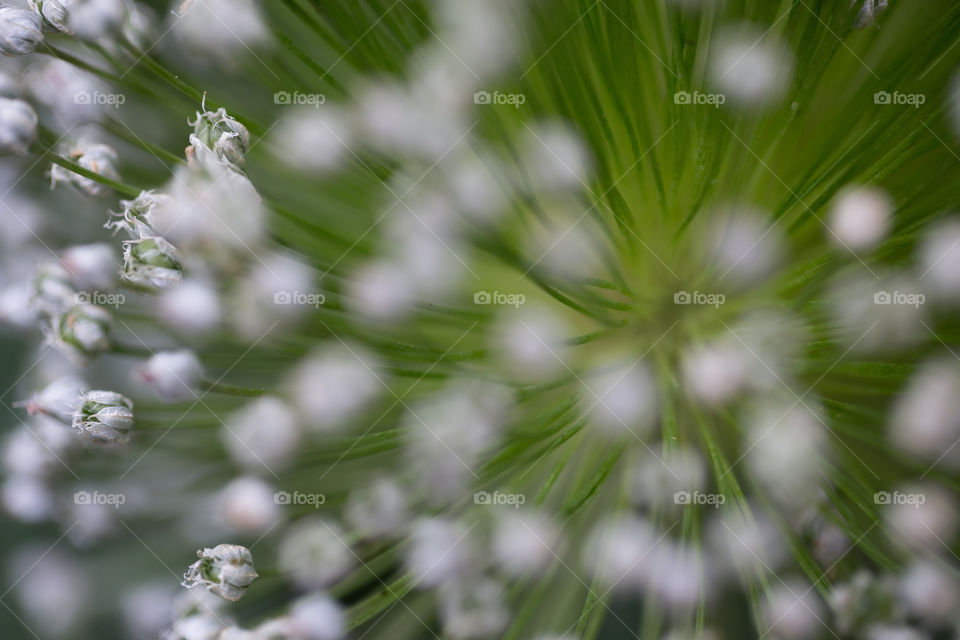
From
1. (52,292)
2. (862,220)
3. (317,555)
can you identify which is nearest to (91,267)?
(52,292)

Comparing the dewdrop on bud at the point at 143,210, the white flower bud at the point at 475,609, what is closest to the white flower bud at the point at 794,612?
the white flower bud at the point at 475,609

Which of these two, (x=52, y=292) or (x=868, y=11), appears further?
(x=52, y=292)

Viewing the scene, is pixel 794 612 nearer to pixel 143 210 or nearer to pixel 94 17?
pixel 143 210

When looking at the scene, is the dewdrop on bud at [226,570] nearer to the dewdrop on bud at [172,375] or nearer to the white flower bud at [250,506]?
the white flower bud at [250,506]

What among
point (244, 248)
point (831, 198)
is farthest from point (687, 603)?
point (244, 248)

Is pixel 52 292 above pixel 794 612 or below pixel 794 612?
above

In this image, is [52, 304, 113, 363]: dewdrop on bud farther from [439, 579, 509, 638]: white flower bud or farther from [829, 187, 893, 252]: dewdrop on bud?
[829, 187, 893, 252]: dewdrop on bud
